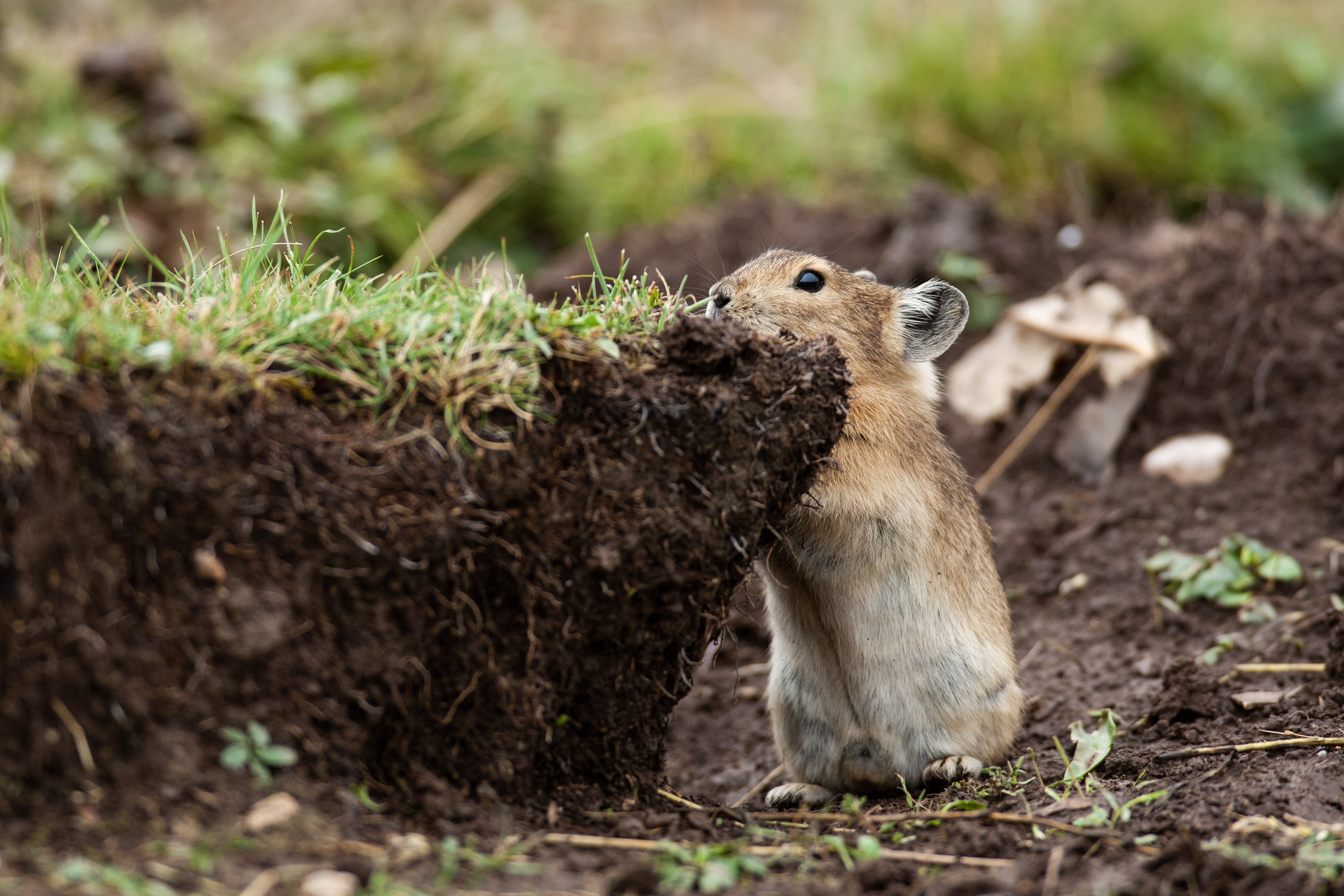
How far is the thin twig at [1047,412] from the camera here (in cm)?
795

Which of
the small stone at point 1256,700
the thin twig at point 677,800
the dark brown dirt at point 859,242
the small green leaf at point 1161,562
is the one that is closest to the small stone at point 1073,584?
→ the small green leaf at point 1161,562

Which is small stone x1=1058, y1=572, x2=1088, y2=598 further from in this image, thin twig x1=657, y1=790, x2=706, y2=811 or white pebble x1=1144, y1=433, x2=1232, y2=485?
thin twig x1=657, y1=790, x2=706, y2=811

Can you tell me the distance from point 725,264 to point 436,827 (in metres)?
7.06

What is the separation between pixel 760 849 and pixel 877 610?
4.97 feet

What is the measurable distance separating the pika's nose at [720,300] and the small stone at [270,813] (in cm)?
275

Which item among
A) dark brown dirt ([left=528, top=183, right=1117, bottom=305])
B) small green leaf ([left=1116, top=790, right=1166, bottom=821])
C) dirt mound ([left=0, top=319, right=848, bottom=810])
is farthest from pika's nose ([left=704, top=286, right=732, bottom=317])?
dark brown dirt ([left=528, top=183, right=1117, bottom=305])

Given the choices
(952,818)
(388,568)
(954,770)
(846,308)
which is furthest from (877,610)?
(388,568)

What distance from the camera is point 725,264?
32.5ft

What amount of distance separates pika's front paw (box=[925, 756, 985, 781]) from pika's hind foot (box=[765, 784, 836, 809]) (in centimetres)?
45

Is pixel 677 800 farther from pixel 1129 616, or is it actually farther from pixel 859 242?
pixel 859 242

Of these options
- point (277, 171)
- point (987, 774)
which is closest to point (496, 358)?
point (987, 774)

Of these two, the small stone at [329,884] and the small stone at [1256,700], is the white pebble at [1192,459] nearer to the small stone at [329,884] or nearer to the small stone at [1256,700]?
the small stone at [1256,700]

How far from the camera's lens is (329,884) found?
9.37 feet

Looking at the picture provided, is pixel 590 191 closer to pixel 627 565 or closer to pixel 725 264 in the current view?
pixel 725 264
